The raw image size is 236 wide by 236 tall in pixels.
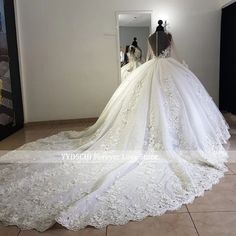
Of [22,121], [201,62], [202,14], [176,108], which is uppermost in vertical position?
[202,14]

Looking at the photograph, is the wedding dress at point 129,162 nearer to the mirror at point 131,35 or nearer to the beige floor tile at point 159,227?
the beige floor tile at point 159,227

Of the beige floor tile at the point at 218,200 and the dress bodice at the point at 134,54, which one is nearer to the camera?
the beige floor tile at the point at 218,200

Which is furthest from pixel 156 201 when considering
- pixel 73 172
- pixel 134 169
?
pixel 73 172

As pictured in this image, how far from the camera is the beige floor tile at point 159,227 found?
4.59ft

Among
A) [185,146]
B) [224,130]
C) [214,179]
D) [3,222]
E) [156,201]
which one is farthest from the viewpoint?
[224,130]

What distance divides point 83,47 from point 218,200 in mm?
3258

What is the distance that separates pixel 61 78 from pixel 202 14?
2417 mm

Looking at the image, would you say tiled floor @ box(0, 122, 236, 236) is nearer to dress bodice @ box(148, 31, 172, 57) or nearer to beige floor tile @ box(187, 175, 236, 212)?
beige floor tile @ box(187, 175, 236, 212)

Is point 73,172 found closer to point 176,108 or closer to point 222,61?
point 176,108

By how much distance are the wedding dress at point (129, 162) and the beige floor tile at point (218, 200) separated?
0.17 feet

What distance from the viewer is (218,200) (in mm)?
1711

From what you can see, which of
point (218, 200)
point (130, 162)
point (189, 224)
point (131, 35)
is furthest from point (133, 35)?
point (189, 224)

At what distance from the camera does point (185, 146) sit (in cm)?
243

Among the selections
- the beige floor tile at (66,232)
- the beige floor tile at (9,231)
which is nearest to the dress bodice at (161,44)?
the beige floor tile at (66,232)
